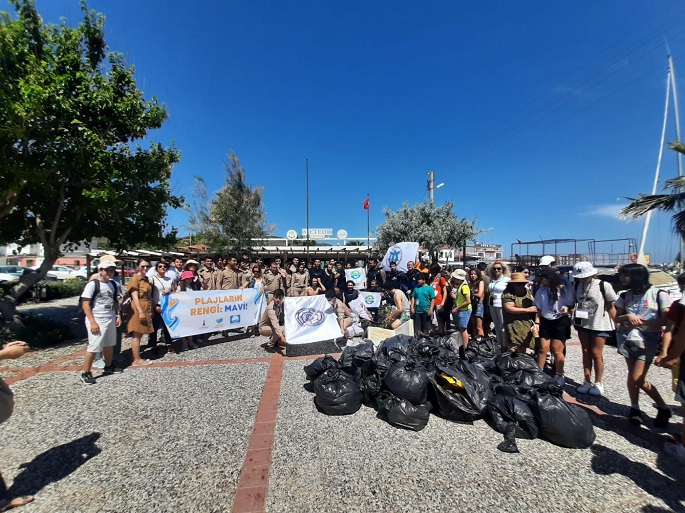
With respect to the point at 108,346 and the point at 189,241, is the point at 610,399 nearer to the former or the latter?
the point at 108,346

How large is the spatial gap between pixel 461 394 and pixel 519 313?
1945 millimetres

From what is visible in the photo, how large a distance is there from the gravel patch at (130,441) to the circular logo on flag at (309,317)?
1.86 meters

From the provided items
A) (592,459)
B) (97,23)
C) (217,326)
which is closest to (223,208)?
(97,23)

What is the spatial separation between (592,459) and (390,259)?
8.74 metres

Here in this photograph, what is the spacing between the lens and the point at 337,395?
12.9 ft

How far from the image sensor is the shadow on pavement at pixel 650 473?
8.44ft

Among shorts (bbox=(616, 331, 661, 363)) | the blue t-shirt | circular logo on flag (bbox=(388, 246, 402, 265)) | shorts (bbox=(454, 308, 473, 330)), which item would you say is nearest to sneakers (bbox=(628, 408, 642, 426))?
shorts (bbox=(616, 331, 661, 363))

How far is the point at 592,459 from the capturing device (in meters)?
3.04

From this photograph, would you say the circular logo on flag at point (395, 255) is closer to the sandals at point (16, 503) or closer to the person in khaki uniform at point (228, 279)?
the person in khaki uniform at point (228, 279)

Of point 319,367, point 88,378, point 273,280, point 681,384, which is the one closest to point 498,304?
point 681,384

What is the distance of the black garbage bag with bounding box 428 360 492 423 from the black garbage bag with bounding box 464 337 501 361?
0.74m

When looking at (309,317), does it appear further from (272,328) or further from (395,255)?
(395,255)

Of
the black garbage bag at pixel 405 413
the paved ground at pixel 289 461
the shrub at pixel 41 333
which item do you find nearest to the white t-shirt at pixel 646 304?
the paved ground at pixel 289 461

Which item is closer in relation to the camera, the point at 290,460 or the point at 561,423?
the point at 290,460
